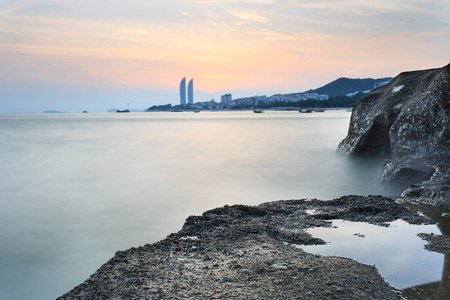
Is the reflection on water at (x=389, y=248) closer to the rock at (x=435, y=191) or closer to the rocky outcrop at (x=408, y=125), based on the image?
the rock at (x=435, y=191)

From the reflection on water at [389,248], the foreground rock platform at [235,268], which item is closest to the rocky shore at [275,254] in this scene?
the foreground rock platform at [235,268]

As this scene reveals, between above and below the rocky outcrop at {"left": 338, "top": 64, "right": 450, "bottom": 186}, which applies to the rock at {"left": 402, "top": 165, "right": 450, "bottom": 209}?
below

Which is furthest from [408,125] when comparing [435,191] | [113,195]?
[113,195]

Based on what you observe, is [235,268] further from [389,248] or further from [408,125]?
[408,125]

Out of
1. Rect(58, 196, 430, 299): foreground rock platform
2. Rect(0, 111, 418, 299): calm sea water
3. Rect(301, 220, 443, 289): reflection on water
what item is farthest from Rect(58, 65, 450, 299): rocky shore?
Rect(0, 111, 418, 299): calm sea water

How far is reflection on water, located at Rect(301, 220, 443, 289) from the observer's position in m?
4.00

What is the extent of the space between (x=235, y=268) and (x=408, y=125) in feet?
27.8

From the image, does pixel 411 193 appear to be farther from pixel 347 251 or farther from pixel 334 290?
pixel 334 290

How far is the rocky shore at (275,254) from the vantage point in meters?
3.53

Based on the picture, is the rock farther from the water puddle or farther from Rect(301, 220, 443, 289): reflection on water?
Rect(301, 220, 443, 289): reflection on water

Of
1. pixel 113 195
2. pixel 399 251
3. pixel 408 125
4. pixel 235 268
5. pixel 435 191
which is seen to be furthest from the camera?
pixel 113 195

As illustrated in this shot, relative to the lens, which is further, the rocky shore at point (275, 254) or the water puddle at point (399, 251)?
the water puddle at point (399, 251)

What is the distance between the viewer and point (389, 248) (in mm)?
4824

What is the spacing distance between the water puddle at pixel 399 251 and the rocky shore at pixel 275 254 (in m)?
0.05
